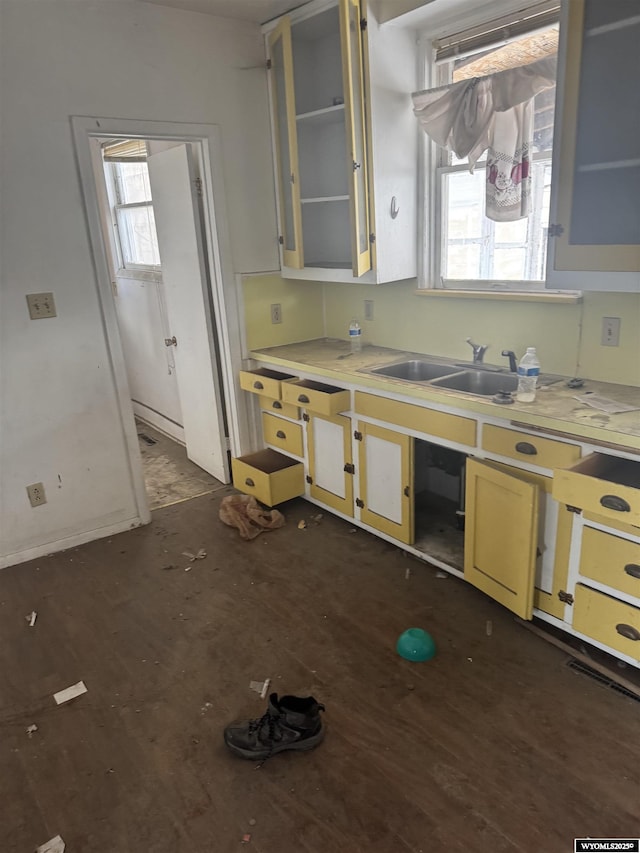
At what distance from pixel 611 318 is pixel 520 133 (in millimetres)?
869

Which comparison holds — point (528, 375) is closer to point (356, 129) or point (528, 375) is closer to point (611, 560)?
point (611, 560)

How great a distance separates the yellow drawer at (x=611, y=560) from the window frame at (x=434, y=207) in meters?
1.17

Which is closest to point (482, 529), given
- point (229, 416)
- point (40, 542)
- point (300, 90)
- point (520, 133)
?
point (520, 133)

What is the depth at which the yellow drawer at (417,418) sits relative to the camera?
2.40 m

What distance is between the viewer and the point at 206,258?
138 inches

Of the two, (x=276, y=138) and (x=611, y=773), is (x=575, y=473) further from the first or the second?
(x=276, y=138)

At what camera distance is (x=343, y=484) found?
3137 mm

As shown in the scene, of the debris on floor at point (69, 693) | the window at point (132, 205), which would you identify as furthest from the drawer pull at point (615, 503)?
the window at point (132, 205)

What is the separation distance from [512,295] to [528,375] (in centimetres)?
51

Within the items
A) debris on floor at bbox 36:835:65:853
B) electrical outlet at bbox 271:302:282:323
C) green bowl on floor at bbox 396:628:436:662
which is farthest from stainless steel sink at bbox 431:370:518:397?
debris on floor at bbox 36:835:65:853

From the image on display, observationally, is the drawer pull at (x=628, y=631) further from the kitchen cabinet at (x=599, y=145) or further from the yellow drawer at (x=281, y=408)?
the yellow drawer at (x=281, y=408)

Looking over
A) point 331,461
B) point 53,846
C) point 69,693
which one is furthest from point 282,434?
point 53,846

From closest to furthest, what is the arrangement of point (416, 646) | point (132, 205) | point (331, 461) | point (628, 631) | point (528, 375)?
1. point (628, 631)
2. point (416, 646)
3. point (528, 375)
4. point (331, 461)
5. point (132, 205)

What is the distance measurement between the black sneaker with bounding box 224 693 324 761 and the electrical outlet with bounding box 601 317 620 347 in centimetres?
178
